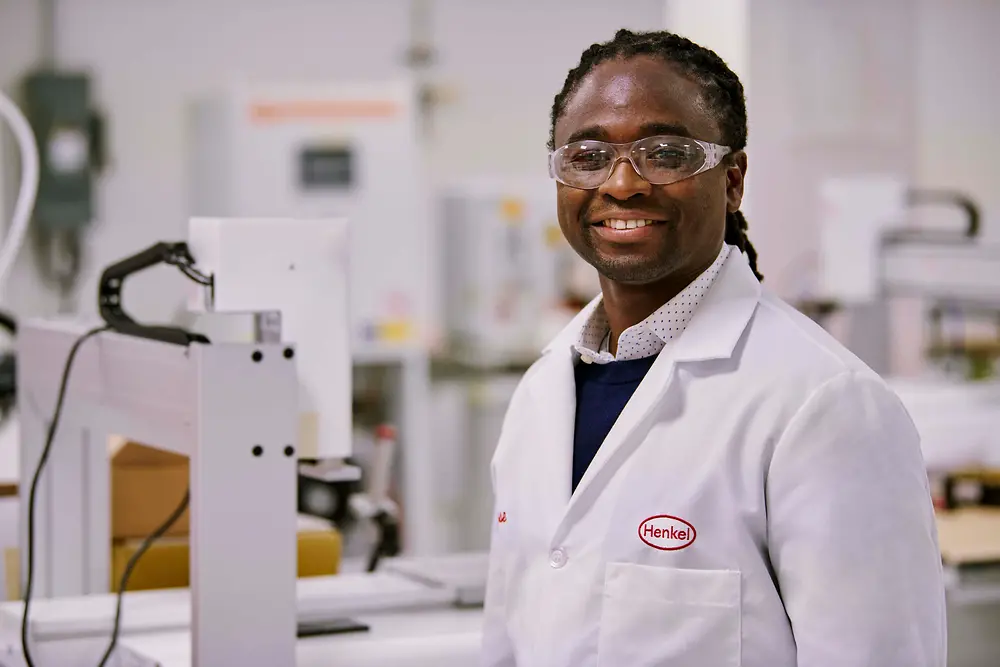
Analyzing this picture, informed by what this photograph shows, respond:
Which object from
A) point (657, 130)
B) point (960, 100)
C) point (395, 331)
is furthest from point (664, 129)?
point (960, 100)

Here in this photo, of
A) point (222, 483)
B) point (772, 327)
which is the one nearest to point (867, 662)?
point (772, 327)

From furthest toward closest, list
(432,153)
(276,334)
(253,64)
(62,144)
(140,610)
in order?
(432,153)
(253,64)
(62,144)
(140,610)
(276,334)

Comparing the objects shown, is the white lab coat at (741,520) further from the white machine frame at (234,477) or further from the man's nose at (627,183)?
the white machine frame at (234,477)

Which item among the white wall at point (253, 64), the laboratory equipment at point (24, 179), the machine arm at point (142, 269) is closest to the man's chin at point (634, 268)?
the machine arm at point (142, 269)

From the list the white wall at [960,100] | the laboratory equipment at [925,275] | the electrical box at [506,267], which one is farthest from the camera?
the white wall at [960,100]

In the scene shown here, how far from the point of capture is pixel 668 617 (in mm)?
1188

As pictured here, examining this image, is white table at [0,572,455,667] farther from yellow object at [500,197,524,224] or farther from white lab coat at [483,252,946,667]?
yellow object at [500,197,524,224]

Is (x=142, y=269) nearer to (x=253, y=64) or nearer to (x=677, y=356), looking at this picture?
(x=677, y=356)

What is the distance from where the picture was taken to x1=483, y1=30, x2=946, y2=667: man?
1.12m

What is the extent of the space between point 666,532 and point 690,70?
44 centimetres

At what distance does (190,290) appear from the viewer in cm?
154

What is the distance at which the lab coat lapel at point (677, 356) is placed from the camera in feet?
4.06

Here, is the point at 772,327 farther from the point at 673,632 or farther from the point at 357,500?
the point at 357,500

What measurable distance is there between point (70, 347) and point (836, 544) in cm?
104
